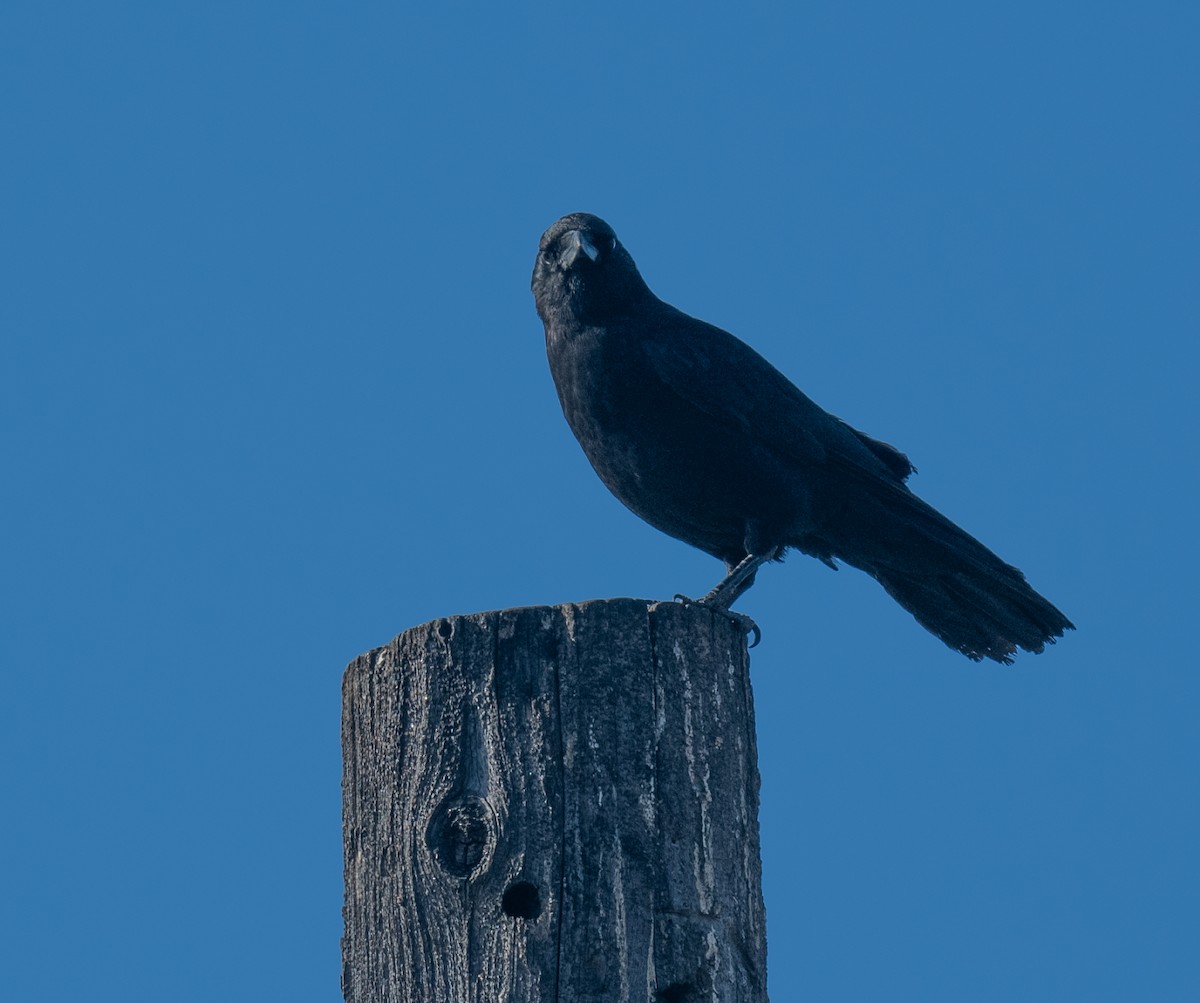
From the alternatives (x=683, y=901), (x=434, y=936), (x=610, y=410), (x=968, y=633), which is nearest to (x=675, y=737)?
(x=683, y=901)

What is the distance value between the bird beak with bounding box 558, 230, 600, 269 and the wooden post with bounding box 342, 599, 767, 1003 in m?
3.31

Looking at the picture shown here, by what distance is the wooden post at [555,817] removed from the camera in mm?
2771

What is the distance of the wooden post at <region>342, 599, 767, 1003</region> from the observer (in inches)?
109

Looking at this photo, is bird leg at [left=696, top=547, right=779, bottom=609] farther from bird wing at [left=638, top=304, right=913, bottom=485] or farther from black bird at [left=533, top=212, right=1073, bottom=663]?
bird wing at [left=638, top=304, right=913, bottom=485]

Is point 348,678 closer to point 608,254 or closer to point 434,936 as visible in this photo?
point 434,936

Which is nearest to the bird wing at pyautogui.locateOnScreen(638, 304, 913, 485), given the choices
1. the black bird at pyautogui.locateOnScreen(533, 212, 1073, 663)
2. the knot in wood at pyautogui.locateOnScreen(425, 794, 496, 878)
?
the black bird at pyautogui.locateOnScreen(533, 212, 1073, 663)

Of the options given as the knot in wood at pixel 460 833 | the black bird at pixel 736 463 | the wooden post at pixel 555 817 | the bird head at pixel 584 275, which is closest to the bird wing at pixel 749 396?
the black bird at pixel 736 463

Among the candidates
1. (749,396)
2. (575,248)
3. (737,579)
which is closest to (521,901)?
(737,579)

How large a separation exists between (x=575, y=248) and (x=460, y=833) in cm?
366

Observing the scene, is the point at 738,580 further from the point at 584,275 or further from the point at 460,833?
the point at 460,833

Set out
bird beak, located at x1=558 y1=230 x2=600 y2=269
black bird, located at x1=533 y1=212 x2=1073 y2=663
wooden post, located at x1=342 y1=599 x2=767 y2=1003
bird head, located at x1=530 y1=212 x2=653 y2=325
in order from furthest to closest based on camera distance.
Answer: bird beak, located at x1=558 y1=230 x2=600 y2=269, bird head, located at x1=530 y1=212 x2=653 y2=325, black bird, located at x1=533 y1=212 x2=1073 y2=663, wooden post, located at x1=342 y1=599 x2=767 y2=1003

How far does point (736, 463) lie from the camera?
575cm

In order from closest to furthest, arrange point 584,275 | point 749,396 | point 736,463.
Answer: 1. point 736,463
2. point 749,396
3. point 584,275

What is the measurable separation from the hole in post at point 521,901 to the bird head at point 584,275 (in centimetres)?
343
